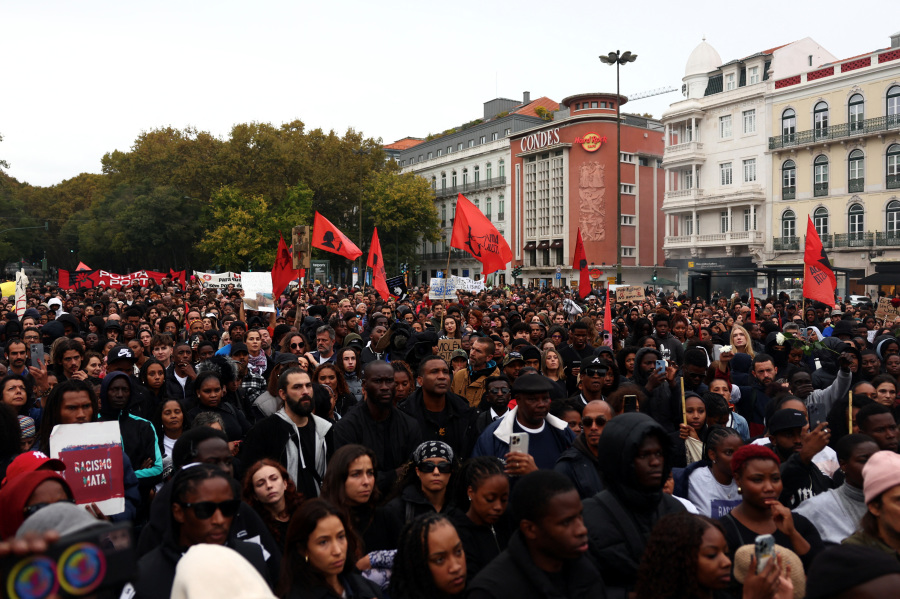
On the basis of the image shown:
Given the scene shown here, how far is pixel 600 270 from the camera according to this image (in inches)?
2104

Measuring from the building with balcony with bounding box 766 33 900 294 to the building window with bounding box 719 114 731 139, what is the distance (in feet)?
8.94

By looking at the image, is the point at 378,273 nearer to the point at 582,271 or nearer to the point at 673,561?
the point at 582,271

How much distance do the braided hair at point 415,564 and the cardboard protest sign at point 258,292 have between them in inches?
385

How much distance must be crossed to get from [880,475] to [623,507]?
3.76 feet

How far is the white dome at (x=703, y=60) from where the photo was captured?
151ft

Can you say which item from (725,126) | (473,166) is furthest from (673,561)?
(473,166)

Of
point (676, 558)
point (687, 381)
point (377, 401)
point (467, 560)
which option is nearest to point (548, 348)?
point (687, 381)

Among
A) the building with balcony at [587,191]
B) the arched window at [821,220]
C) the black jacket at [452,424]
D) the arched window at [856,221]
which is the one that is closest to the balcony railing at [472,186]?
the building with balcony at [587,191]

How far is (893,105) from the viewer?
121 feet

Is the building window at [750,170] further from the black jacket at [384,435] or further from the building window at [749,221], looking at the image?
the black jacket at [384,435]

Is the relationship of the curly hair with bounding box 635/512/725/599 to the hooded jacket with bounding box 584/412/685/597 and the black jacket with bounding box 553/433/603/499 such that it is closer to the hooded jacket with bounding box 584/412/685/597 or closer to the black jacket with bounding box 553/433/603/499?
the hooded jacket with bounding box 584/412/685/597

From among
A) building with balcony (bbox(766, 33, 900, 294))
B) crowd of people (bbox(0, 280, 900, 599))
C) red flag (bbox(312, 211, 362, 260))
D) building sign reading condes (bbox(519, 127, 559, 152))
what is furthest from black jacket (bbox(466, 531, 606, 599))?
building sign reading condes (bbox(519, 127, 559, 152))

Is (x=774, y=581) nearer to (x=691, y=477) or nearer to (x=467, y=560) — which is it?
(x=467, y=560)

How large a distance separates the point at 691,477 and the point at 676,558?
5.95ft
